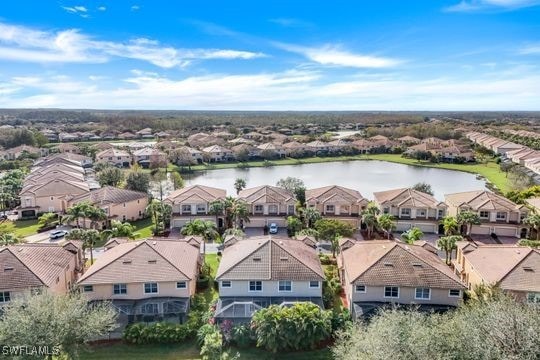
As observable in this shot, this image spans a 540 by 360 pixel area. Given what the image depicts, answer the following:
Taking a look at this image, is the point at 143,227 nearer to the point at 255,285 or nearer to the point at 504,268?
the point at 255,285

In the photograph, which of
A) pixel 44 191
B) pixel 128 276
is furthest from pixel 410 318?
pixel 44 191

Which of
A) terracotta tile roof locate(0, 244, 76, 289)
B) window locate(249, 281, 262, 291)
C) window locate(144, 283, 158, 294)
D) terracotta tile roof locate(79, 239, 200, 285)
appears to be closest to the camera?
terracotta tile roof locate(0, 244, 76, 289)

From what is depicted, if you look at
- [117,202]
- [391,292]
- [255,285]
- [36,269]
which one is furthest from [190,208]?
[391,292]

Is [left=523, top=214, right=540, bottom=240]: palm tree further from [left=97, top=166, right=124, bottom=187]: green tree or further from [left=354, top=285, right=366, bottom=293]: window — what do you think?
[left=97, top=166, right=124, bottom=187]: green tree

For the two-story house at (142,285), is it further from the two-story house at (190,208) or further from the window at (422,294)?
the two-story house at (190,208)

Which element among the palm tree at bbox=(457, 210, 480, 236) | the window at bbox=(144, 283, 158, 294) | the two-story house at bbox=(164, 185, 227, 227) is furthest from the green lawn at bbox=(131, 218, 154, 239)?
the palm tree at bbox=(457, 210, 480, 236)

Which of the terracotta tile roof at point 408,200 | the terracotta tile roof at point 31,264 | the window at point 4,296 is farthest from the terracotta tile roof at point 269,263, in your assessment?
the terracotta tile roof at point 408,200

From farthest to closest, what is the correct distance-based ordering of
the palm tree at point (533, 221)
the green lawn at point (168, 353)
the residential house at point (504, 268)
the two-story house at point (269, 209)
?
the two-story house at point (269, 209), the palm tree at point (533, 221), the residential house at point (504, 268), the green lawn at point (168, 353)
